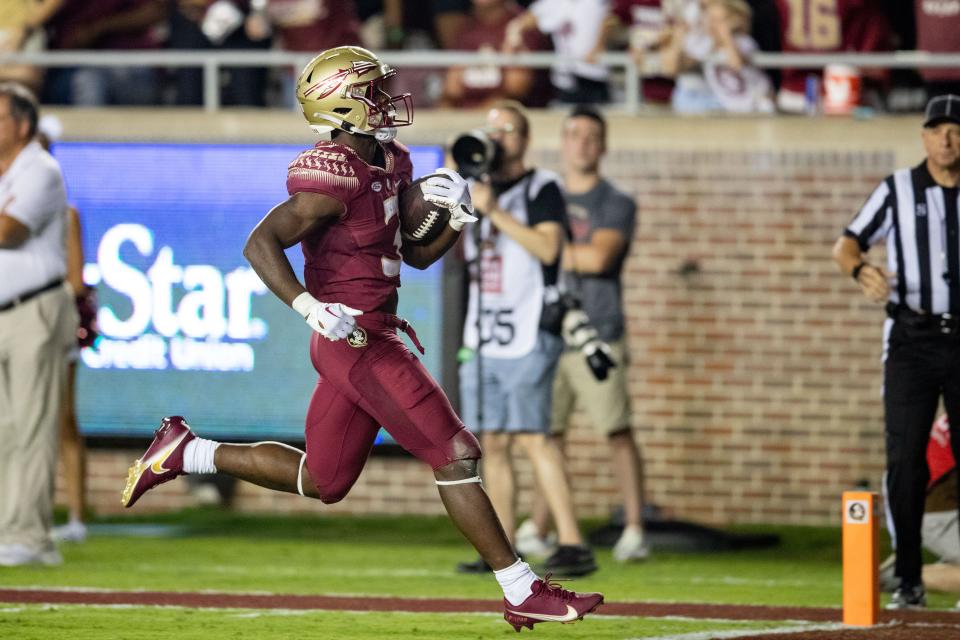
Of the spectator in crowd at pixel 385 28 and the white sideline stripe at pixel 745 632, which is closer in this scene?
the white sideline stripe at pixel 745 632

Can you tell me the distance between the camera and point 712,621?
278 inches

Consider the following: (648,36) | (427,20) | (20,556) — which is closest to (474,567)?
(20,556)

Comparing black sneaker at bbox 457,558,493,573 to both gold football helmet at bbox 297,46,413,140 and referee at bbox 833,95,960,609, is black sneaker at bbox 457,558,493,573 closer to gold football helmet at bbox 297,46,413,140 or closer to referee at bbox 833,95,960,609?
→ referee at bbox 833,95,960,609

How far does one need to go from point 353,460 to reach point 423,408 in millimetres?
382

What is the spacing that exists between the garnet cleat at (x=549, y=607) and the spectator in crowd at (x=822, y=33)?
20.9ft

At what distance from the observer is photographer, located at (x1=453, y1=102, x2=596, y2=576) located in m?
8.83

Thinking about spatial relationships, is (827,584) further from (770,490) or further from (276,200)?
(276,200)

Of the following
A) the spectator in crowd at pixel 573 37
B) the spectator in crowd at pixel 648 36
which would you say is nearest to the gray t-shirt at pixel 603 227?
the spectator in crowd at pixel 648 36

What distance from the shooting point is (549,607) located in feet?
19.7

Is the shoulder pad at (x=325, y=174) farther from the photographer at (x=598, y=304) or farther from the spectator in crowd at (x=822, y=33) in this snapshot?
the spectator in crowd at (x=822, y=33)

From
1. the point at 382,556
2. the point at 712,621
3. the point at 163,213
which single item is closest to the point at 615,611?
the point at 712,621

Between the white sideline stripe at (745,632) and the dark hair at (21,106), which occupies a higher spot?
the dark hair at (21,106)

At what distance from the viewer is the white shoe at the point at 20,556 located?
878 cm

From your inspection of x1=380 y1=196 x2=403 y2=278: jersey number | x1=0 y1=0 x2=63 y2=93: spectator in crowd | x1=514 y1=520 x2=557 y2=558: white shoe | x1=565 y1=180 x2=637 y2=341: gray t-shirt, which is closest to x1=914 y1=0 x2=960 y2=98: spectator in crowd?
x1=565 y1=180 x2=637 y2=341: gray t-shirt
